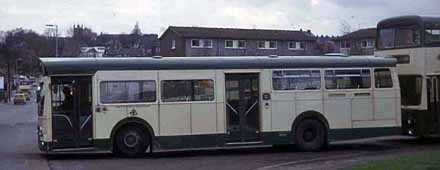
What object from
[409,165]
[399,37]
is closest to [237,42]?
[399,37]

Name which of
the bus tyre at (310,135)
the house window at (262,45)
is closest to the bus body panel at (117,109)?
the bus tyre at (310,135)

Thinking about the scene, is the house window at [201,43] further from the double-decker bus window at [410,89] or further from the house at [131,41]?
the double-decker bus window at [410,89]

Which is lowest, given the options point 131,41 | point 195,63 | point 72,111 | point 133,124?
Result: point 133,124

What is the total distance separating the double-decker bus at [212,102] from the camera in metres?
18.3

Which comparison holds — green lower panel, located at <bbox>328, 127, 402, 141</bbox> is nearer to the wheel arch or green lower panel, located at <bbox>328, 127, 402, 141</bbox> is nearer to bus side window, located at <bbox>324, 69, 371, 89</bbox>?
bus side window, located at <bbox>324, 69, 371, 89</bbox>

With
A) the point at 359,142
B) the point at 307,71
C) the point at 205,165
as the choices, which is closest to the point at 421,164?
the point at 205,165

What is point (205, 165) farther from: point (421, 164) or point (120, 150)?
point (421, 164)

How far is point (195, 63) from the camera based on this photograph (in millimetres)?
19328

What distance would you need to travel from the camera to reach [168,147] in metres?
19.0

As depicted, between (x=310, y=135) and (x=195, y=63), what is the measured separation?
3.74 metres

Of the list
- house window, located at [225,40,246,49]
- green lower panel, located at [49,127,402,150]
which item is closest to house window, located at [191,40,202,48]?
house window, located at [225,40,246,49]

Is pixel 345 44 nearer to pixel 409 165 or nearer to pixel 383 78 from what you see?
pixel 383 78

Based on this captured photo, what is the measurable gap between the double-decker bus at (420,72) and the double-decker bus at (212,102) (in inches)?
38.8

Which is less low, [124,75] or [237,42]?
[237,42]
